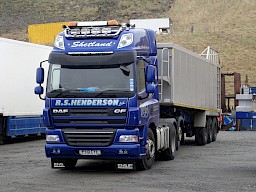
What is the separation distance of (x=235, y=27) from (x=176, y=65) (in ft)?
186

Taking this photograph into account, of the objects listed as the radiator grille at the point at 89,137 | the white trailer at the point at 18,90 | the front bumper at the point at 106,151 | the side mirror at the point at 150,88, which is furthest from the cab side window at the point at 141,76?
the white trailer at the point at 18,90

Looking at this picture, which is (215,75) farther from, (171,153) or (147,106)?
(147,106)

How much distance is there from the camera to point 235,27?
73125mm

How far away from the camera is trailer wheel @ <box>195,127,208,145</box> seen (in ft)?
73.1

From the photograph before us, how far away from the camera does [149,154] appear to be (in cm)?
1457

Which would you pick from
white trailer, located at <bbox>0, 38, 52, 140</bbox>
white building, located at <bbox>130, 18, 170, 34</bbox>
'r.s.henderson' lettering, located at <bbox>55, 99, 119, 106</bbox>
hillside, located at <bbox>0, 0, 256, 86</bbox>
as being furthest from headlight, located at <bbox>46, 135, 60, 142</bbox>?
white building, located at <bbox>130, 18, 170, 34</bbox>

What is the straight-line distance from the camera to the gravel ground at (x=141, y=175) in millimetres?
11922

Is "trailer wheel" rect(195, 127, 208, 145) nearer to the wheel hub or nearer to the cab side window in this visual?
the wheel hub

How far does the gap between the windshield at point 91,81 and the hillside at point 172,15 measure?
158ft

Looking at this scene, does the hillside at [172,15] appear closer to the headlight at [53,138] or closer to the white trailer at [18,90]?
the white trailer at [18,90]

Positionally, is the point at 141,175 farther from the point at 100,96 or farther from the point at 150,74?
the point at 150,74

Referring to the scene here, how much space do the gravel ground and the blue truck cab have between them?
0.60 metres

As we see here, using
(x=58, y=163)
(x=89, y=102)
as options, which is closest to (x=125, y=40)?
(x=89, y=102)

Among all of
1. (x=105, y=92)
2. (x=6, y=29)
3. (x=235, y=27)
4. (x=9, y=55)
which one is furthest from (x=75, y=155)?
(x=6, y=29)
